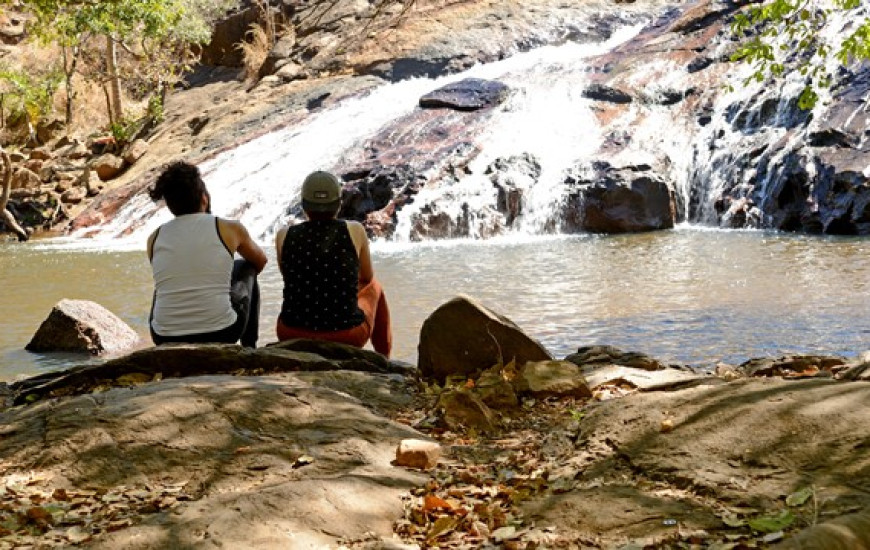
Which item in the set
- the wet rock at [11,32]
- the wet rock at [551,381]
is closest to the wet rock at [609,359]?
the wet rock at [551,381]

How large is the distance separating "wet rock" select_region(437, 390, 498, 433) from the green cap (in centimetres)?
174

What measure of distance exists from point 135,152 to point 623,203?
14890mm

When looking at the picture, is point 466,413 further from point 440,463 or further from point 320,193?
point 320,193

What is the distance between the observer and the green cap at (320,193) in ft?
16.1

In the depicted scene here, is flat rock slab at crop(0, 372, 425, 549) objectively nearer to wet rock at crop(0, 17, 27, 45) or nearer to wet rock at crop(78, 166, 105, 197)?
wet rock at crop(78, 166, 105, 197)

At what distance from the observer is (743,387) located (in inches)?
121

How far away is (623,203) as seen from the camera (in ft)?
50.6

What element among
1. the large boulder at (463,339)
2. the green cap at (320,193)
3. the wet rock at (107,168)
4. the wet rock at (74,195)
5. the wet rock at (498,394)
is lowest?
the wet rock at (498,394)

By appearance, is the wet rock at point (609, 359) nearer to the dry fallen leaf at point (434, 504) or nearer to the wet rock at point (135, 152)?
the dry fallen leaf at point (434, 504)

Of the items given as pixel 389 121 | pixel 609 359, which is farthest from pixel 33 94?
pixel 609 359

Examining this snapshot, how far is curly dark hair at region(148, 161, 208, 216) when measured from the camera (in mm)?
5023

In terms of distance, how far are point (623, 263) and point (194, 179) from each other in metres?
7.16

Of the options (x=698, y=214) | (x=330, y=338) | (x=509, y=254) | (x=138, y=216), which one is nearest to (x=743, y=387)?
(x=330, y=338)

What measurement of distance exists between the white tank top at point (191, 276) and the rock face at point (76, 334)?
8.06ft
